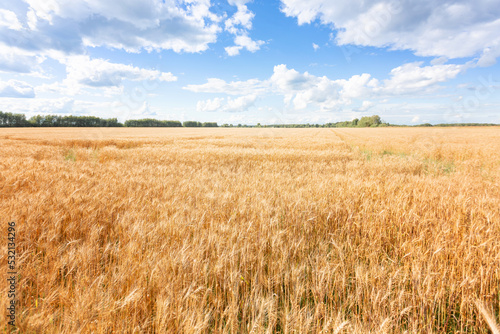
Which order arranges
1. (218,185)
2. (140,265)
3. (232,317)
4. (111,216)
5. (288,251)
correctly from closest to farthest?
(232,317)
(140,265)
(288,251)
(111,216)
(218,185)

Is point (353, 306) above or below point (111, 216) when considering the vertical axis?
below

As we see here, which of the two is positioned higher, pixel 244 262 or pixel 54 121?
pixel 54 121

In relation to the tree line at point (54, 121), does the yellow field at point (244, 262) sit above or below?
below

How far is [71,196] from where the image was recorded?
10.9 ft

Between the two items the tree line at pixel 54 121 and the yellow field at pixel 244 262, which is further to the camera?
the tree line at pixel 54 121

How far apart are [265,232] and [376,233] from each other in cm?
143

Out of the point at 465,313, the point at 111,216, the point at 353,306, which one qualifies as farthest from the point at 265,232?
the point at 111,216

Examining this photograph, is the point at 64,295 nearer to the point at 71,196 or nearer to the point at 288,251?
the point at 288,251

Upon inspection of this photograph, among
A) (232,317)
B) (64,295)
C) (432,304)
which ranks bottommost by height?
(432,304)

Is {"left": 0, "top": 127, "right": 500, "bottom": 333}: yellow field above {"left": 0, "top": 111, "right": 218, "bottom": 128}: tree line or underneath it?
underneath

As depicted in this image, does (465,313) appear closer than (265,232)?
Yes

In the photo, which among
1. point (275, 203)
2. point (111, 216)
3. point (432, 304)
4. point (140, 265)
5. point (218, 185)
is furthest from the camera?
point (218, 185)

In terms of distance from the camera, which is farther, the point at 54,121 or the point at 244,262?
the point at 54,121

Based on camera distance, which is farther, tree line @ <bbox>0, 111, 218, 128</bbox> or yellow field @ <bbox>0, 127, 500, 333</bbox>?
tree line @ <bbox>0, 111, 218, 128</bbox>
